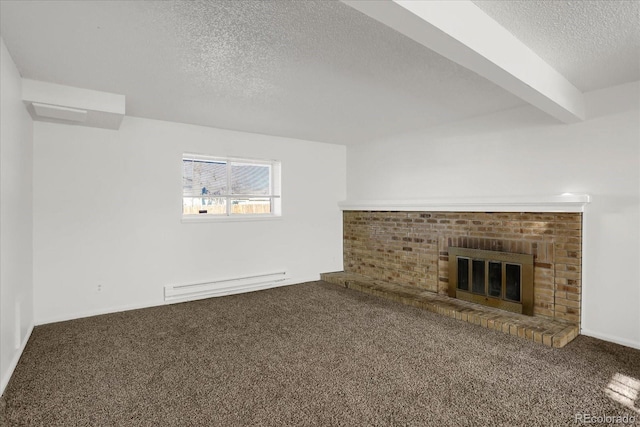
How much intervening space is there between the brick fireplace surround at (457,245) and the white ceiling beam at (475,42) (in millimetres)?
1328

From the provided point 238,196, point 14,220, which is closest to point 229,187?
point 238,196

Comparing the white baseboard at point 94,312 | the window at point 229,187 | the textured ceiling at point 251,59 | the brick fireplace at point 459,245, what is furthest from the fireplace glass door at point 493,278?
the white baseboard at point 94,312

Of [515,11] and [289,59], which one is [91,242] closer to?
[289,59]

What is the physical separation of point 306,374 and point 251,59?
94.6 inches

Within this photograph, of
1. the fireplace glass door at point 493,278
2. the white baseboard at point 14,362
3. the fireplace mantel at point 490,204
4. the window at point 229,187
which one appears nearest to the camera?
the white baseboard at point 14,362

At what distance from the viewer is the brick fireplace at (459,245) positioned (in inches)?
138

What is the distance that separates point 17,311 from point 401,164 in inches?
186

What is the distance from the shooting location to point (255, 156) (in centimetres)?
522

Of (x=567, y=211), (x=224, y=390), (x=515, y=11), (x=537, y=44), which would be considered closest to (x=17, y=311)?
(x=224, y=390)

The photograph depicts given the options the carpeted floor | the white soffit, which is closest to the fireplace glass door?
the carpeted floor

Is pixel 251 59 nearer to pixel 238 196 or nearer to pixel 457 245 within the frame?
pixel 238 196

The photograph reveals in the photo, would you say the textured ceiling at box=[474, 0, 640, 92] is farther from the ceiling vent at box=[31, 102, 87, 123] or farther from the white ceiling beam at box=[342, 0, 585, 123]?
the ceiling vent at box=[31, 102, 87, 123]

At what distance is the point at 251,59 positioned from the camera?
8.63 ft

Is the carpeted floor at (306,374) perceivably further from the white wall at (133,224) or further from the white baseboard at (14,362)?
the white wall at (133,224)
